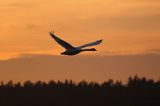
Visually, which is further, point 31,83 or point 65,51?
point 31,83

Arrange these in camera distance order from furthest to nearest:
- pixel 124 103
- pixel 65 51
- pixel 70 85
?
pixel 70 85 < pixel 124 103 < pixel 65 51

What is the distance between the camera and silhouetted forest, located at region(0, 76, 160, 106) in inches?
5123

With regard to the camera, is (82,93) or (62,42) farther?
(82,93)

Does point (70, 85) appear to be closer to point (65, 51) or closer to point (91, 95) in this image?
point (91, 95)

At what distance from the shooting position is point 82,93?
444 feet

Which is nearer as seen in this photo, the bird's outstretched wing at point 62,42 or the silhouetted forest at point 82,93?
the bird's outstretched wing at point 62,42

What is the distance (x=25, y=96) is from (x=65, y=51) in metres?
21.4

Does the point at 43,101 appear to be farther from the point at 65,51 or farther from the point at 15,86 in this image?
the point at 65,51

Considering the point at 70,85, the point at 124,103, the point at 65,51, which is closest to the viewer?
the point at 65,51

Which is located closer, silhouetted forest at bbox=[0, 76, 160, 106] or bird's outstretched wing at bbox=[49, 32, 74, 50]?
bird's outstretched wing at bbox=[49, 32, 74, 50]

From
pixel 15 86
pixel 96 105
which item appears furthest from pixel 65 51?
pixel 15 86

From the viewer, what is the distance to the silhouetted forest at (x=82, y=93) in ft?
427

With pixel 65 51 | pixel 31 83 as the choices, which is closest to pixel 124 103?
pixel 31 83

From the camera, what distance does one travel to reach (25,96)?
433ft
